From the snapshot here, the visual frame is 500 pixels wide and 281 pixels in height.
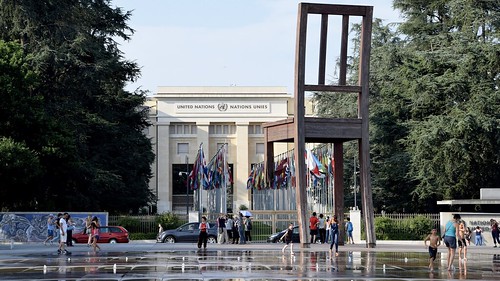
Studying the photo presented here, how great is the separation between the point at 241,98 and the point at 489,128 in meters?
61.5

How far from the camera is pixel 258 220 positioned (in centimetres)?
5059

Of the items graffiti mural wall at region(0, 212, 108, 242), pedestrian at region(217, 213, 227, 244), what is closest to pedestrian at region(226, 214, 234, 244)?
pedestrian at region(217, 213, 227, 244)

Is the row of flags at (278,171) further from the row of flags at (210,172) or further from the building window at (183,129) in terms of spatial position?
the building window at (183,129)

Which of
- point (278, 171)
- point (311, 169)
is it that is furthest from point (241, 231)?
point (278, 171)

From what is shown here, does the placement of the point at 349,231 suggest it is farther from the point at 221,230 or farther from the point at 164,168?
the point at 164,168

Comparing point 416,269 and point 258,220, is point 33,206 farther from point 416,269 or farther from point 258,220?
point 416,269

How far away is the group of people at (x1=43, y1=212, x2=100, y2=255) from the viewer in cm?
3509

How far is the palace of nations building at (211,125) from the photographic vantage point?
11200 centimetres

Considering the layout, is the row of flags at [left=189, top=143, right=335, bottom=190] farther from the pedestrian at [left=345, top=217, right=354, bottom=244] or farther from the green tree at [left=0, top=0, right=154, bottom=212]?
the green tree at [left=0, top=0, right=154, bottom=212]

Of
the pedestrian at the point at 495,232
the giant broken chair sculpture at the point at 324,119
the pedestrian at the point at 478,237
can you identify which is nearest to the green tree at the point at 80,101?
the giant broken chair sculpture at the point at 324,119

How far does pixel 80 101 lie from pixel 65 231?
77.9 feet

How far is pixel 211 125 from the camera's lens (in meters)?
115

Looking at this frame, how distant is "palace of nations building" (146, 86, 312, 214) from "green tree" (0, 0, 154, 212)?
47.5 metres

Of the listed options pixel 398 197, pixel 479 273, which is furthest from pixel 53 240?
pixel 479 273
